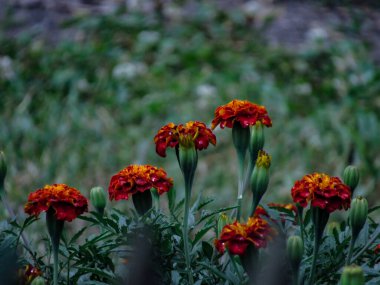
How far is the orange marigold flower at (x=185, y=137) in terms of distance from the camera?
54.9 inches

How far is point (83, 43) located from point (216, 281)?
3591mm

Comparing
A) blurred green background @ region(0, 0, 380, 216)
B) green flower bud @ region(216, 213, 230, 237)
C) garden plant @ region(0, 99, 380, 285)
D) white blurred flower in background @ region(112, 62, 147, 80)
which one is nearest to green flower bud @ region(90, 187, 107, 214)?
garden plant @ region(0, 99, 380, 285)

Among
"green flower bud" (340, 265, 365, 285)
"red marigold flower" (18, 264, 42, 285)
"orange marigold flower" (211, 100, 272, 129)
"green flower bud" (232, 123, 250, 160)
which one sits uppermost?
"orange marigold flower" (211, 100, 272, 129)

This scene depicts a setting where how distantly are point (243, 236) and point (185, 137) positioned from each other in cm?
26

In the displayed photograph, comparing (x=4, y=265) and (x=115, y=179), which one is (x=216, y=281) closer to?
(x=115, y=179)

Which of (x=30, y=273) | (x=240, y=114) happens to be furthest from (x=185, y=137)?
(x=30, y=273)

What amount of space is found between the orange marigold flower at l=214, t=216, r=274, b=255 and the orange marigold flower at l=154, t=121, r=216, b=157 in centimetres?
22

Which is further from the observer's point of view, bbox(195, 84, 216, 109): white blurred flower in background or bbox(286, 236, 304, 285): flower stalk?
bbox(195, 84, 216, 109): white blurred flower in background

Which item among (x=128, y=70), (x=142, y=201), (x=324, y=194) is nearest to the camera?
(x=324, y=194)

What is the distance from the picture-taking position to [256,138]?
153 centimetres

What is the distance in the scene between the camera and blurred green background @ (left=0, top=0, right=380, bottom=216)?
3555 mm

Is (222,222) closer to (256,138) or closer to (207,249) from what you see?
(207,249)

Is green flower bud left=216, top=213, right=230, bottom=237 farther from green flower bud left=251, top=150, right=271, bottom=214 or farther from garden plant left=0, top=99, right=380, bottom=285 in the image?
green flower bud left=251, top=150, right=271, bottom=214

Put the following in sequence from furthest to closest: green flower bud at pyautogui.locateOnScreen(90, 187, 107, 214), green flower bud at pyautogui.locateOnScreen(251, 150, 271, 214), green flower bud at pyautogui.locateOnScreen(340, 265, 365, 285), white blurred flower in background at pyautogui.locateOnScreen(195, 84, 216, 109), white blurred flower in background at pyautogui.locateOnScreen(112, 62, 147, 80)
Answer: white blurred flower in background at pyautogui.locateOnScreen(112, 62, 147, 80), white blurred flower in background at pyautogui.locateOnScreen(195, 84, 216, 109), green flower bud at pyautogui.locateOnScreen(90, 187, 107, 214), green flower bud at pyautogui.locateOnScreen(251, 150, 271, 214), green flower bud at pyautogui.locateOnScreen(340, 265, 365, 285)
